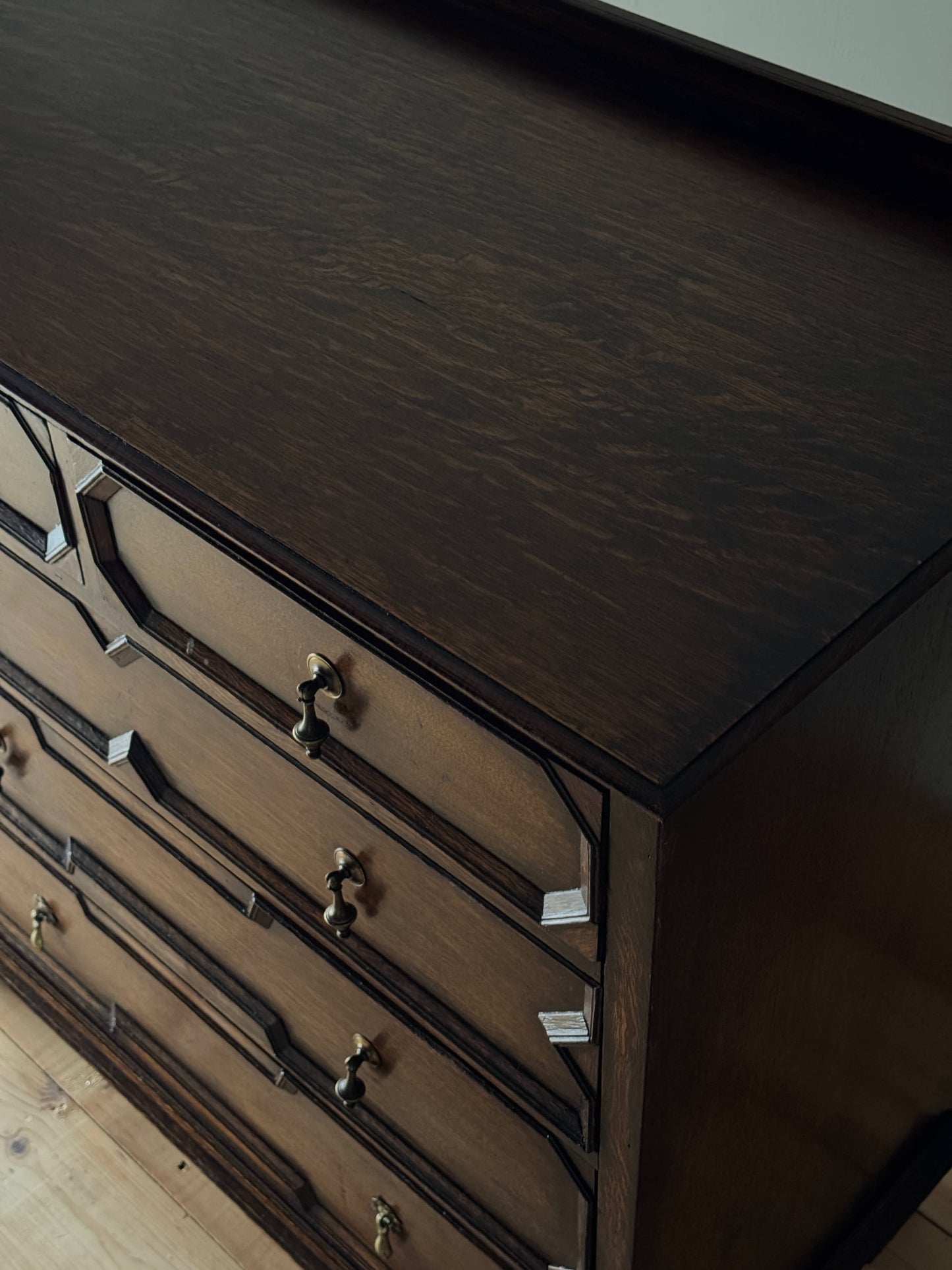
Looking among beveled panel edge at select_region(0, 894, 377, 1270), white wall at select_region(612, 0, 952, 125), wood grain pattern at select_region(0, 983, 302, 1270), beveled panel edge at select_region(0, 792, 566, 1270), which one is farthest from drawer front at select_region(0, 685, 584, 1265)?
white wall at select_region(612, 0, 952, 125)

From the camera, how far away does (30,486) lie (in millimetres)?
862

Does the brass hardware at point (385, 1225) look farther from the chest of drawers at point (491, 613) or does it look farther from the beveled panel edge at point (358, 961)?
the beveled panel edge at point (358, 961)

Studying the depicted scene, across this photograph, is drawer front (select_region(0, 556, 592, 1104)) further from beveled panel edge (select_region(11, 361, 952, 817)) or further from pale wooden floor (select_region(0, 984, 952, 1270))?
pale wooden floor (select_region(0, 984, 952, 1270))

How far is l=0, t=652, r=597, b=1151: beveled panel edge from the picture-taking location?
2.48ft

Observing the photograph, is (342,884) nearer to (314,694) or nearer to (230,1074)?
(314,694)

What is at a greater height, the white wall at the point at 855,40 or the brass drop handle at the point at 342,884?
the white wall at the point at 855,40

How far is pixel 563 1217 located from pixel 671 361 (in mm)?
491

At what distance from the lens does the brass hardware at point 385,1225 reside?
0.98 meters

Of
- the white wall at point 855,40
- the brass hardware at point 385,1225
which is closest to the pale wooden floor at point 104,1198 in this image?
the brass hardware at point 385,1225

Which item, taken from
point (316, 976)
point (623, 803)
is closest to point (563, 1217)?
point (316, 976)

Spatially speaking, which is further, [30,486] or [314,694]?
[30,486]

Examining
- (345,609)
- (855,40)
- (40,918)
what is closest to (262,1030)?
(40,918)

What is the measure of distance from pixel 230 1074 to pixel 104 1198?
251mm

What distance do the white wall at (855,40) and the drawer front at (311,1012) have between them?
0.65 m
